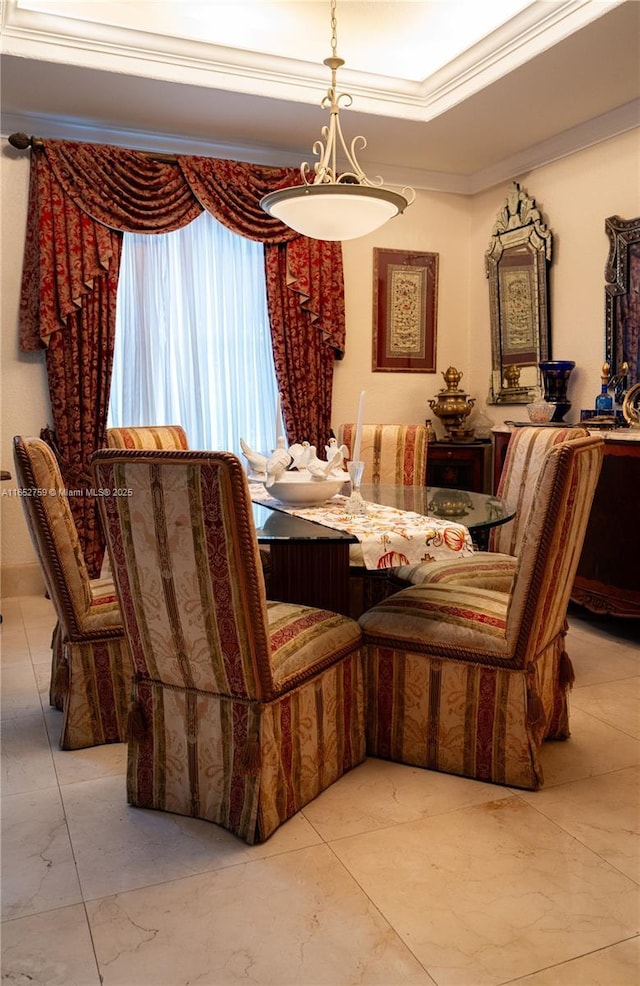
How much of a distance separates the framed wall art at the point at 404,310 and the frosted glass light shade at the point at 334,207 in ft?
6.99

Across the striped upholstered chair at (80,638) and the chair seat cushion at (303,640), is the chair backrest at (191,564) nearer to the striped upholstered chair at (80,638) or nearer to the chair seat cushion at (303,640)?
the chair seat cushion at (303,640)

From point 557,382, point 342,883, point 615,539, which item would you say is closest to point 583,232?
point 557,382

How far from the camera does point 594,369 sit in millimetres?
4164

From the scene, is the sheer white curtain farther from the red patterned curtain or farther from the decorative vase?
the decorative vase

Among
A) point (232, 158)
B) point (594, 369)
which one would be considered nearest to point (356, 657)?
point (594, 369)

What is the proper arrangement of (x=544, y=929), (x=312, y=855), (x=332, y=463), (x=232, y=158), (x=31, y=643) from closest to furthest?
(x=544, y=929) → (x=312, y=855) → (x=332, y=463) → (x=31, y=643) → (x=232, y=158)

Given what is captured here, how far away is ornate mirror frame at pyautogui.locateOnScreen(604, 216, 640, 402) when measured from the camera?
3.82m

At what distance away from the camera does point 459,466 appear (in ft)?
15.8

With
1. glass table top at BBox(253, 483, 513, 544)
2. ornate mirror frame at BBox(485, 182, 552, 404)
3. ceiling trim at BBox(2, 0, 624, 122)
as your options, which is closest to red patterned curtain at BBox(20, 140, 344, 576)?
ceiling trim at BBox(2, 0, 624, 122)

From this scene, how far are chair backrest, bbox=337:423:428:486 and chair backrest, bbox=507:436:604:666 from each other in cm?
156

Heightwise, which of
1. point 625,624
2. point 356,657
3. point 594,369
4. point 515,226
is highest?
point 515,226

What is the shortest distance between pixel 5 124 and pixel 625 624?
13.3 ft

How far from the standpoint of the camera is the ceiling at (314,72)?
11.0 feet

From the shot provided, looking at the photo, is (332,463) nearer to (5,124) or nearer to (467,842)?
(467,842)
